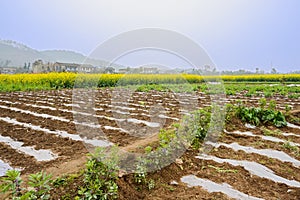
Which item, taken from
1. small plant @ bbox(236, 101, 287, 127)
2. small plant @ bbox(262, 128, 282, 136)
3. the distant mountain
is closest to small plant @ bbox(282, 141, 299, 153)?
small plant @ bbox(262, 128, 282, 136)

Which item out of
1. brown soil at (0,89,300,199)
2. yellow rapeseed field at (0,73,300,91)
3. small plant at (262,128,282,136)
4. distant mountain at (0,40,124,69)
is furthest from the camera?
distant mountain at (0,40,124,69)

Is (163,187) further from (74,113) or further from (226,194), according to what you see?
(74,113)

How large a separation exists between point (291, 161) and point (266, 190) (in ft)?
3.05

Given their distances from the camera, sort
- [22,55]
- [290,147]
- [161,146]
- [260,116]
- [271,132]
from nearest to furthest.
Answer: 1. [161,146]
2. [290,147]
3. [271,132]
4. [260,116]
5. [22,55]

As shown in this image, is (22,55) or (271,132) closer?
(271,132)

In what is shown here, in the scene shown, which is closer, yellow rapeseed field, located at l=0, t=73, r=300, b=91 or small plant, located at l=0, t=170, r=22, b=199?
small plant, located at l=0, t=170, r=22, b=199

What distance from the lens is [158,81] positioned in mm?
21891

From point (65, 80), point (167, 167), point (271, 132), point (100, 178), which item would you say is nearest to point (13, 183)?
point (100, 178)

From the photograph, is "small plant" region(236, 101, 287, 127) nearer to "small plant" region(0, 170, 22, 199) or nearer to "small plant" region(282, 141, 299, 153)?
"small plant" region(282, 141, 299, 153)

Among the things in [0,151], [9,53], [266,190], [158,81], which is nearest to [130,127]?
[0,151]

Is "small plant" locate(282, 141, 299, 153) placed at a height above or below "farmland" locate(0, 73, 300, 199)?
above

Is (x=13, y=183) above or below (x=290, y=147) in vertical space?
above

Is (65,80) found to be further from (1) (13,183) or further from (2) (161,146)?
(1) (13,183)

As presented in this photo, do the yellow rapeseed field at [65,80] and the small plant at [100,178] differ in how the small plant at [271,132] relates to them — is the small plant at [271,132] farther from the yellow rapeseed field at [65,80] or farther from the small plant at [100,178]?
the yellow rapeseed field at [65,80]
